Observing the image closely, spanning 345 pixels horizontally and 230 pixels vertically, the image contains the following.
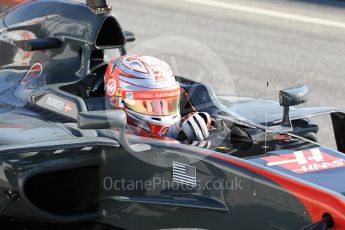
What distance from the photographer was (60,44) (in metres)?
6.50

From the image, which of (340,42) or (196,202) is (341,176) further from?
(340,42)

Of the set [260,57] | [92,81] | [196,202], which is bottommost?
[260,57]

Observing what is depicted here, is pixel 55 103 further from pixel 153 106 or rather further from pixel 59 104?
pixel 153 106

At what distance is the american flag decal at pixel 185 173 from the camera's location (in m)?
5.13

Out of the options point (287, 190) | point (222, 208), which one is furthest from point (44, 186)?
point (287, 190)

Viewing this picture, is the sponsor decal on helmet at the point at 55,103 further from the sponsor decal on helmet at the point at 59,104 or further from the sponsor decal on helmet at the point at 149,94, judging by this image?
the sponsor decal on helmet at the point at 149,94

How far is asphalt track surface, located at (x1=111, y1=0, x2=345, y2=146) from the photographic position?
10.7 meters

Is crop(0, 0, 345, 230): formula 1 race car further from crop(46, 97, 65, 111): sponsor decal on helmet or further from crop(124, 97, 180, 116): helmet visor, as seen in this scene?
crop(124, 97, 180, 116): helmet visor

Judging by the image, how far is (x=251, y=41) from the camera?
12.7 metres

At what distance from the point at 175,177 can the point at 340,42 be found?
8.24m

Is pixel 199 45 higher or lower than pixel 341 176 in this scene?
lower

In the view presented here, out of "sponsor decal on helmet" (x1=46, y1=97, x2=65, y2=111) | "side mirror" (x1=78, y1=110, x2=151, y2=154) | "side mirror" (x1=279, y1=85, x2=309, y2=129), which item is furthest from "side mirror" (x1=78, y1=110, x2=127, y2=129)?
"side mirror" (x1=279, y1=85, x2=309, y2=129)

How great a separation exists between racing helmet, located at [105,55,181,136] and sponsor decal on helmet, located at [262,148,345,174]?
86cm

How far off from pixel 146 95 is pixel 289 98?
1.09 metres
